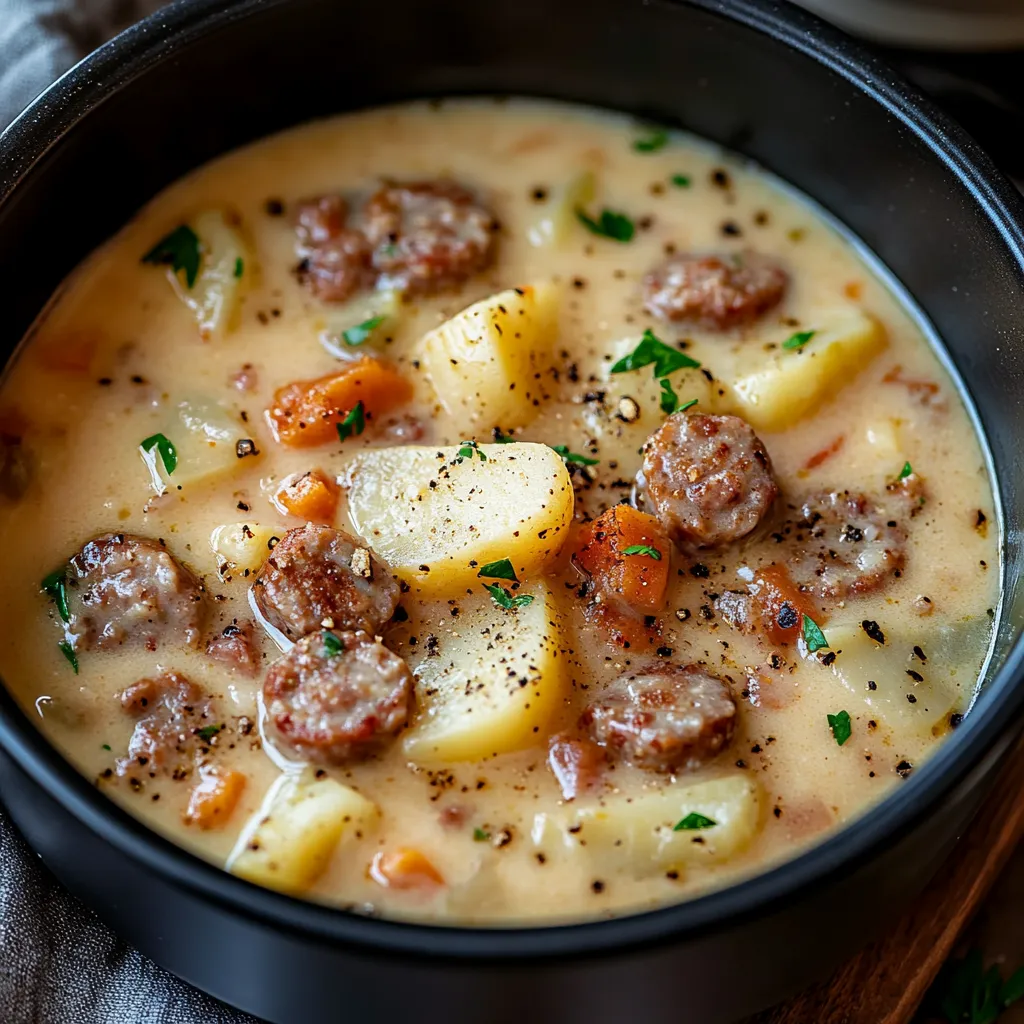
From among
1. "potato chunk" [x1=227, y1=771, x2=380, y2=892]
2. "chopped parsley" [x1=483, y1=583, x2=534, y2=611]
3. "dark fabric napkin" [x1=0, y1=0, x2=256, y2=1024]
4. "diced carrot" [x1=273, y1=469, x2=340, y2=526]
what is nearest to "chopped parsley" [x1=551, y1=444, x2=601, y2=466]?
"chopped parsley" [x1=483, y1=583, x2=534, y2=611]

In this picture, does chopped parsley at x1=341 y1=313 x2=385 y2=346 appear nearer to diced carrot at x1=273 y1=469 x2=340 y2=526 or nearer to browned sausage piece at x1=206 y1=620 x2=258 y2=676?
diced carrot at x1=273 y1=469 x2=340 y2=526

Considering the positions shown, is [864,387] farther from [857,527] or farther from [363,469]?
[363,469]

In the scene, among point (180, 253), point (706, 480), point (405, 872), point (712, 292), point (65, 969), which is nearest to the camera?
point (405, 872)

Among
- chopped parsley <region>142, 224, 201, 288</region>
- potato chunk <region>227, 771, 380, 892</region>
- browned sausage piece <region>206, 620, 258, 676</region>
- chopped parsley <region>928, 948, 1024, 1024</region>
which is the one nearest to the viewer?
potato chunk <region>227, 771, 380, 892</region>

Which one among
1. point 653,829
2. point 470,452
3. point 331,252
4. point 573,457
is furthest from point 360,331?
point 653,829

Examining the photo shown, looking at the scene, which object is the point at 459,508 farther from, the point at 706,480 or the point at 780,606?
the point at 780,606

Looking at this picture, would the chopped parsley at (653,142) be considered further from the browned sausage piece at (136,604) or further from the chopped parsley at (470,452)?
the browned sausage piece at (136,604)
